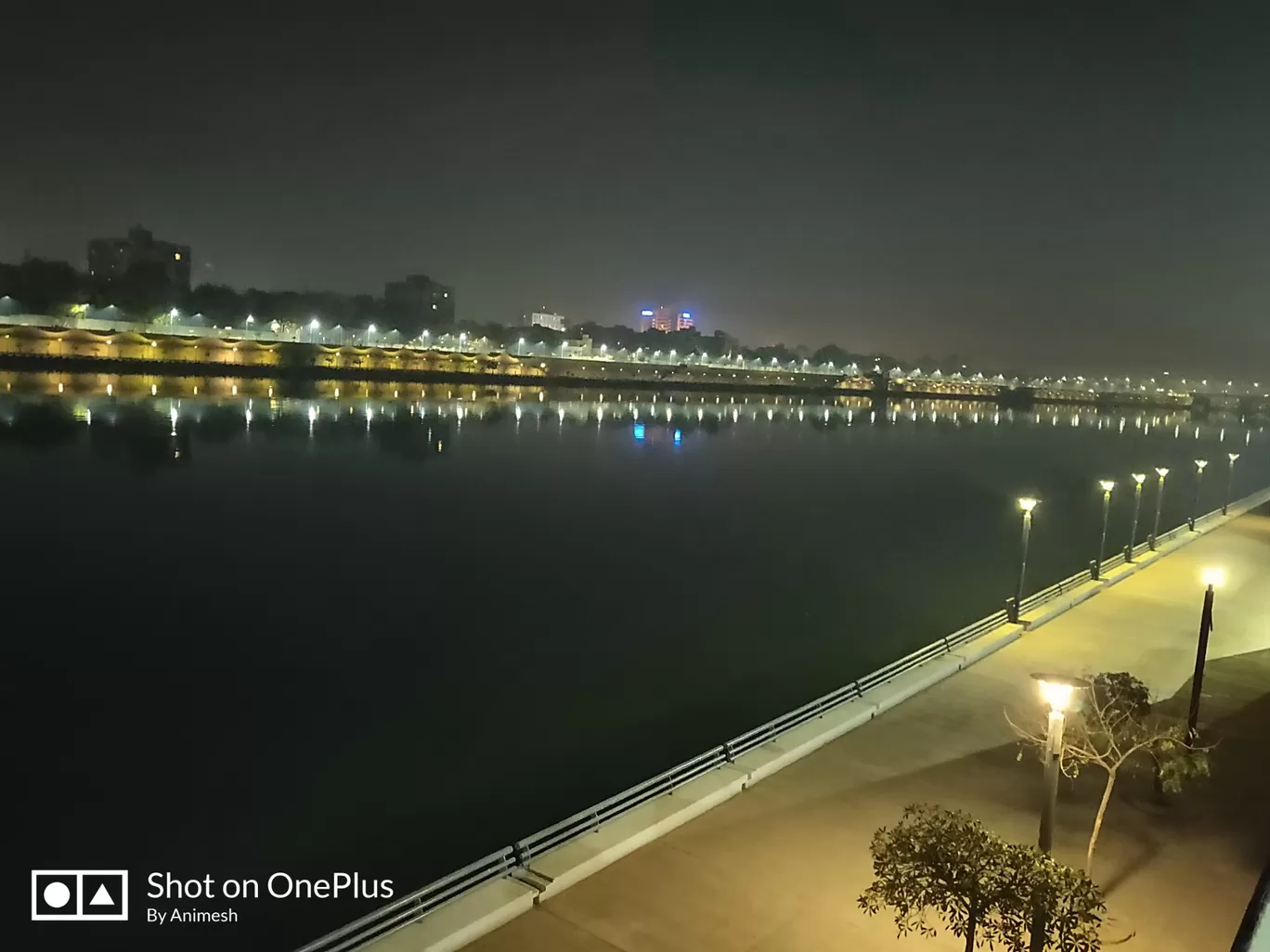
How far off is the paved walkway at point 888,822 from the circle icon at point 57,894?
5.88m

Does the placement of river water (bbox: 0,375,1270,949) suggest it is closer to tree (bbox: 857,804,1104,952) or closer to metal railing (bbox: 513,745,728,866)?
metal railing (bbox: 513,745,728,866)

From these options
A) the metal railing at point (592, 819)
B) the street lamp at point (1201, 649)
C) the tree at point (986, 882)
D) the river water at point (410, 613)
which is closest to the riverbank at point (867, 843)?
the metal railing at point (592, 819)

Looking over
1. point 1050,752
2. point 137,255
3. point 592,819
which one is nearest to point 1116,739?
point 1050,752

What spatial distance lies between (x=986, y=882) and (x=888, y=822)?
138 inches

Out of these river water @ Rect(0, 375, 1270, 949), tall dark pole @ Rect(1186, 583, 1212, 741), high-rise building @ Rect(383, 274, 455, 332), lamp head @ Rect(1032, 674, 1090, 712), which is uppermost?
high-rise building @ Rect(383, 274, 455, 332)

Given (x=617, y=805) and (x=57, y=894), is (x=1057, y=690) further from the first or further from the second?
(x=57, y=894)

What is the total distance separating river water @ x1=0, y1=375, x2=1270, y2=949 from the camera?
1186cm

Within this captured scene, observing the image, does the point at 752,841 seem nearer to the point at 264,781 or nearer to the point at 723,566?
the point at 264,781

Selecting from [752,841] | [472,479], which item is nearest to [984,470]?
[472,479]

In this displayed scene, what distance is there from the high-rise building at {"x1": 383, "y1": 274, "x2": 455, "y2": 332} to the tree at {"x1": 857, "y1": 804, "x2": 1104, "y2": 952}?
138116 millimetres

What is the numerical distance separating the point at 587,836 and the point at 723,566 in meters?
21.4

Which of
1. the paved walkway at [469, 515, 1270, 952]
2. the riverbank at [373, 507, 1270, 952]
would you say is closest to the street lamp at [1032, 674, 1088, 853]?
the paved walkway at [469, 515, 1270, 952]

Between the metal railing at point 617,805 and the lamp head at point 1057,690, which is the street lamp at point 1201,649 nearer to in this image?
the metal railing at point 617,805

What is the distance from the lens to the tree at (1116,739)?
25.3 feet
